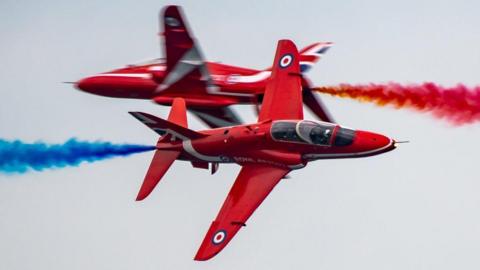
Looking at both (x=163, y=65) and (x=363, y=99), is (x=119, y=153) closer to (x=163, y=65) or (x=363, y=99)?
(x=163, y=65)

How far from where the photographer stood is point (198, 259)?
195 ft

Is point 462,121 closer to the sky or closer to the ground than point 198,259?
closer to the sky

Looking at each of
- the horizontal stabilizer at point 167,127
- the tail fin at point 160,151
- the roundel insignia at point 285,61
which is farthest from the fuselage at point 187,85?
the horizontal stabilizer at point 167,127

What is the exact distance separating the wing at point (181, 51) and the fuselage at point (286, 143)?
12.1 feet

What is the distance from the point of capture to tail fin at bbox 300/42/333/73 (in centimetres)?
6731

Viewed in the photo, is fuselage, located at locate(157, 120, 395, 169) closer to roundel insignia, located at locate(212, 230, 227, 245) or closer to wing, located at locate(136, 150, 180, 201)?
wing, located at locate(136, 150, 180, 201)

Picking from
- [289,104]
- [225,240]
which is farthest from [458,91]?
[225,240]

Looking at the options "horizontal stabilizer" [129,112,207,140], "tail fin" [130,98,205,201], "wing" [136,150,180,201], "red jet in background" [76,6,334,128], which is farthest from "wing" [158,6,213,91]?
"wing" [136,150,180,201]

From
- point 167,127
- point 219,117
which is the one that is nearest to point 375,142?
point 167,127

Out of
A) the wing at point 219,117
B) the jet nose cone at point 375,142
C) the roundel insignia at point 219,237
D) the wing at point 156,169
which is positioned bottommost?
the roundel insignia at point 219,237

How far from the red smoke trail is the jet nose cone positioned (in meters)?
3.66

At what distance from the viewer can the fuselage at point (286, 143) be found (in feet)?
199

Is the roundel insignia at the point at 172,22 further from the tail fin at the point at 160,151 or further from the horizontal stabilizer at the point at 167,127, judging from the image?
the horizontal stabilizer at the point at 167,127

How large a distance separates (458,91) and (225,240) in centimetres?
1016
